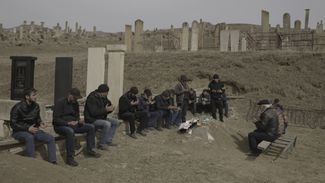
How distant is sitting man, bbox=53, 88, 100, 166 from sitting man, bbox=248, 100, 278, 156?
4347 millimetres

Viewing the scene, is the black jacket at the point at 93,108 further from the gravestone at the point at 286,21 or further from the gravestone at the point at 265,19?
the gravestone at the point at 286,21

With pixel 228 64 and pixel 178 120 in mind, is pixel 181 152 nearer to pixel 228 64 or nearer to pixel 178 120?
pixel 178 120

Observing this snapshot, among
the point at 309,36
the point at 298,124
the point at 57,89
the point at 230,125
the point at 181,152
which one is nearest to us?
the point at 181,152

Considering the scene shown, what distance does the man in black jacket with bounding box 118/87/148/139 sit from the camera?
35.7 feet

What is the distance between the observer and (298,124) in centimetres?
1708

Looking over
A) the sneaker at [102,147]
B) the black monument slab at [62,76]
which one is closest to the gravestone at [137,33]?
the black monument slab at [62,76]

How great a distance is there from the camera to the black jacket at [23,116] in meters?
7.76

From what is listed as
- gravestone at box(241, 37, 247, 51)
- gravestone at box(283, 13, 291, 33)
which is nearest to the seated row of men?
gravestone at box(241, 37, 247, 51)

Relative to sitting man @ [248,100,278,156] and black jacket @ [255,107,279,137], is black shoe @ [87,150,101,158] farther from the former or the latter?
black jacket @ [255,107,279,137]

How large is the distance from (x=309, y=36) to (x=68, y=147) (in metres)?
23.9

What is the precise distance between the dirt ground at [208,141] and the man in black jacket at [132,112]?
0.38 meters

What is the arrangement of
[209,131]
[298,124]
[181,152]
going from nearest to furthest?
[181,152], [209,131], [298,124]

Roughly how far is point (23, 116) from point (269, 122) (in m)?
6.25

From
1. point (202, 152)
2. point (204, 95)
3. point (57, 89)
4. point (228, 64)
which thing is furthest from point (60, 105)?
point (228, 64)
